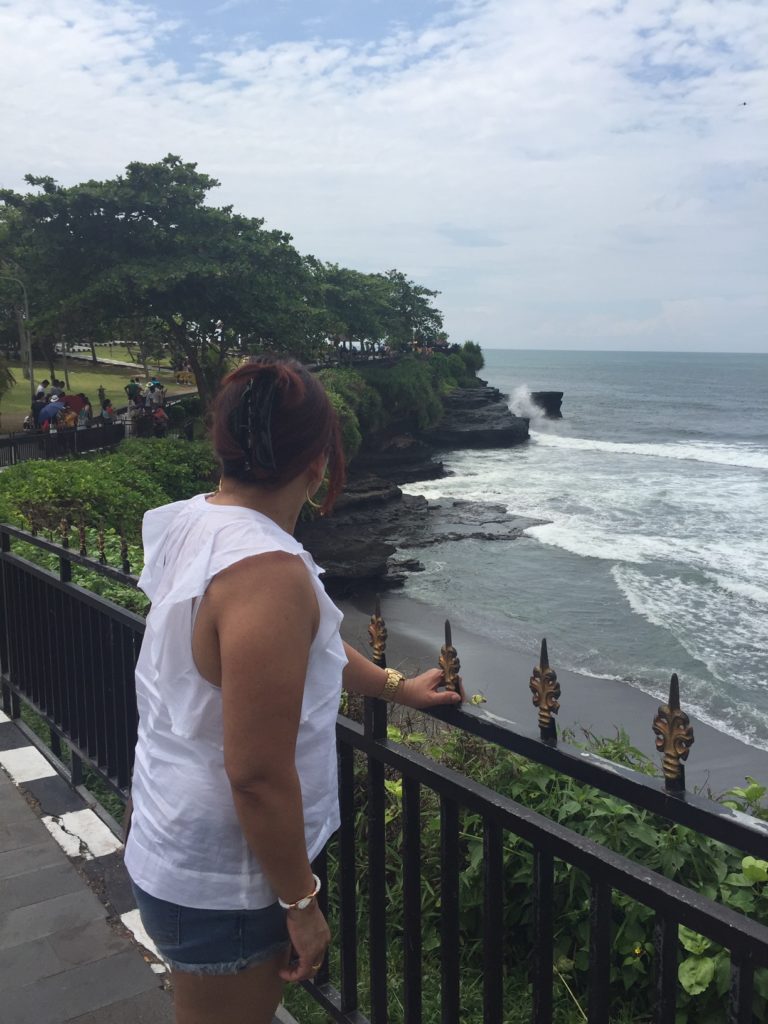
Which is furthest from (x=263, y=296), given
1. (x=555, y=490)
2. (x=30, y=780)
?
(x=30, y=780)

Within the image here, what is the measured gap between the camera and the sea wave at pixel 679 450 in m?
54.8

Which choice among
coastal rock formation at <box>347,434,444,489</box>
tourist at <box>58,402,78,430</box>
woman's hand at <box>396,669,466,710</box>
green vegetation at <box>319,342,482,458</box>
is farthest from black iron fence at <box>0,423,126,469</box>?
woman's hand at <box>396,669,466,710</box>

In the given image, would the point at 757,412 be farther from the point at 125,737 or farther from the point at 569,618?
the point at 125,737

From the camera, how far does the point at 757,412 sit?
3644 inches

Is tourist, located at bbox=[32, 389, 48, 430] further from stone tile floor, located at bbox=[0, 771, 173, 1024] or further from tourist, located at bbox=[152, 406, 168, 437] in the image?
stone tile floor, located at bbox=[0, 771, 173, 1024]

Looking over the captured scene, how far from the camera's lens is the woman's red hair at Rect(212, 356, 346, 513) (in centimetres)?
166

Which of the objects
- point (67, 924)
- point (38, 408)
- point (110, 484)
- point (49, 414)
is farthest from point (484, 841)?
point (38, 408)

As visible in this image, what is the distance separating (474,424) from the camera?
5609 cm

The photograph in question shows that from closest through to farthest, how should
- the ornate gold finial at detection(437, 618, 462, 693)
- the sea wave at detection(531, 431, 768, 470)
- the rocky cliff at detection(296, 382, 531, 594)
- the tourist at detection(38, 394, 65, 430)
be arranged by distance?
the ornate gold finial at detection(437, 618, 462, 693) < the rocky cliff at detection(296, 382, 531, 594) < the tourist at detection(38, 394, 65, 430) < the sea wave at detection(531, 431, 768, 470)

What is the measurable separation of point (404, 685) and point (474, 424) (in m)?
54.7

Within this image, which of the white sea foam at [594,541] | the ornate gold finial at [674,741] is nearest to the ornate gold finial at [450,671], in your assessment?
the ornate gold finial at [674,741]

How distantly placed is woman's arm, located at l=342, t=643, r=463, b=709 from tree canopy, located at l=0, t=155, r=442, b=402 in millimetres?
23609

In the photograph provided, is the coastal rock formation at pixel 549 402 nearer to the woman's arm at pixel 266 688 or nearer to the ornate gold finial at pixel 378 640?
the ornate gold finial at pixel 378 640

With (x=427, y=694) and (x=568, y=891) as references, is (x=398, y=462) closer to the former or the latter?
(x=568, y=891)
